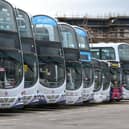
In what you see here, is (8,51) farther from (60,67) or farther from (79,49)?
(79,49)

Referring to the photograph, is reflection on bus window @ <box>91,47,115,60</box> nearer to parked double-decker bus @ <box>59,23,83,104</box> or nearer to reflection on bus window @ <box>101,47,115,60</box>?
reflection on bus window @ <box>101,47,115,60</box>

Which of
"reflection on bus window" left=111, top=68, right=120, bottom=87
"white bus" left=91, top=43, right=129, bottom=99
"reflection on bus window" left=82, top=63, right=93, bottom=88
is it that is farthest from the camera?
"white bus" left=91, top=43, right=129, bottom=99

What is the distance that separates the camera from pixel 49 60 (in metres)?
22.0

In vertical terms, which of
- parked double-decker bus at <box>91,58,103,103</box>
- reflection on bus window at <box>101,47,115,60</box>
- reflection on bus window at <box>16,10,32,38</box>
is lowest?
parked double-decker bus at <box>91,58,103,103</box>

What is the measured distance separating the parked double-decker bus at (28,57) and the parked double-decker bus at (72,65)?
3568 mm

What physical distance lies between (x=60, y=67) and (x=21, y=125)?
28.5 ft

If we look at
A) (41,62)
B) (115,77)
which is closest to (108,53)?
(115,77)

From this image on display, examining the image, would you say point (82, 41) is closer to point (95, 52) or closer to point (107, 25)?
point (95, 52)

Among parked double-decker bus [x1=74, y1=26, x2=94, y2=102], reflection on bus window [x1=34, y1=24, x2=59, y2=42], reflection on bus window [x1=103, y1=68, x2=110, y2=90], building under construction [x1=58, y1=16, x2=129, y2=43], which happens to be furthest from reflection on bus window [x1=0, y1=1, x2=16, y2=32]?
building under construction [x1=58, y1=16, x2=129, y2=43]

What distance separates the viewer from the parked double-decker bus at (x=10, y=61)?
1798 centimetres

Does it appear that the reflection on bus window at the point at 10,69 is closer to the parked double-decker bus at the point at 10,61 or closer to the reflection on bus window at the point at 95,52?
the parked double-decker bus at the point at 10,61

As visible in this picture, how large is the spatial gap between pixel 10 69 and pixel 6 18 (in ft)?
5.81

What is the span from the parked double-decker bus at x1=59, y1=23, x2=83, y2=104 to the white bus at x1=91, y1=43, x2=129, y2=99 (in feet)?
31.5

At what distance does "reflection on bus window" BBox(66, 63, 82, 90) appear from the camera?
78.9 ft
